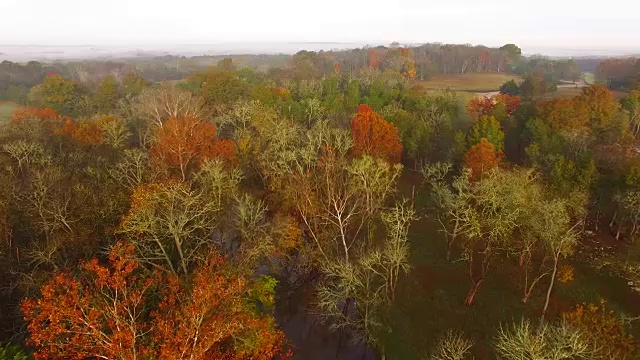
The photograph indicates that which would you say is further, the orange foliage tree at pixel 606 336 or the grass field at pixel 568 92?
the grass field at pixel 568 92

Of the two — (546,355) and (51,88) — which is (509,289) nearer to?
(546,355)

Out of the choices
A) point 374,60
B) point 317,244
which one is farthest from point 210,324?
point 374,60

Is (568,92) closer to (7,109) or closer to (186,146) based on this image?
(186,146)

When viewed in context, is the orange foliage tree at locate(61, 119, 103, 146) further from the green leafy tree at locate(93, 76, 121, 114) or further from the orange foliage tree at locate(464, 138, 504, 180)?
the orange foliage tree at locate(464, 138, 504, 180)

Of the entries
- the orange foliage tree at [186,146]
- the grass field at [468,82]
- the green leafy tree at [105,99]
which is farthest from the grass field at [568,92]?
the green leafy tree at [105,99]

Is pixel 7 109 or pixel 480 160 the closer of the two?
pixel 480 160

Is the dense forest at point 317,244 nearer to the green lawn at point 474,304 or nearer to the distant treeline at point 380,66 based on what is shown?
the green lawn at point 474,304

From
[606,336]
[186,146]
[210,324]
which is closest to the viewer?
[210,324]
